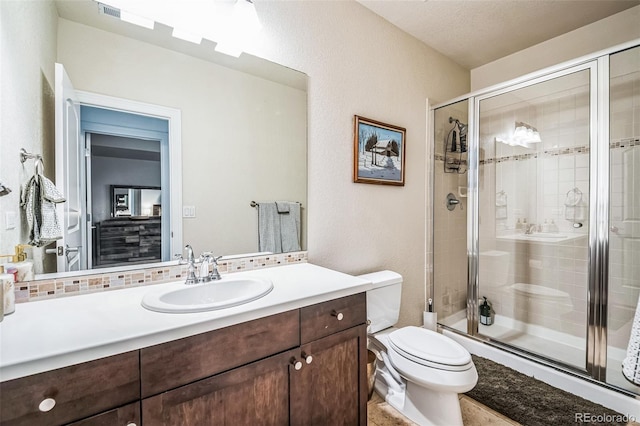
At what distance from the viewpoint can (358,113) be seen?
200 cm

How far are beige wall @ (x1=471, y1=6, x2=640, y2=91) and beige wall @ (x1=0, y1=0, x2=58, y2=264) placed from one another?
10.5 ft

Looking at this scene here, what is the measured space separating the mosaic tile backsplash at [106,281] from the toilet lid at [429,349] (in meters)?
0.91

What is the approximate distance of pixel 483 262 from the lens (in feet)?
8.53

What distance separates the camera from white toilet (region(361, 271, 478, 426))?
4.71ft

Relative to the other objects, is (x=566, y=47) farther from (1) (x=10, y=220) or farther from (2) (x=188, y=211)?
(1) (x=10, y=220)

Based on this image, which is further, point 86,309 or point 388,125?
point 388,125

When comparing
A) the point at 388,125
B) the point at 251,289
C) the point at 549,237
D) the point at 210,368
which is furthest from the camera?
the point at 549,237

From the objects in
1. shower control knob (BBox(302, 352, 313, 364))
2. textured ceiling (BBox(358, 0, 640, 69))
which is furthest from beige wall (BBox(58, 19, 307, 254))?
textured ceiling (BBox(358, 0, 640, 69))

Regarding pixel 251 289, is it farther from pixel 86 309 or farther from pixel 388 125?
pixel 388 125

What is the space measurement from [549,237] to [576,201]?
1.16 ft

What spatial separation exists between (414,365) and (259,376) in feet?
2.94

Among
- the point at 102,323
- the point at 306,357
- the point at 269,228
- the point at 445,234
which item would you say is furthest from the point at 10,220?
the point at 445,234

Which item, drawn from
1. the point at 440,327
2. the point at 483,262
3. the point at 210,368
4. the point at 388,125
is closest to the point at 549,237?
the point at 483,262

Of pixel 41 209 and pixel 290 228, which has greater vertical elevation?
pixel 41 209
